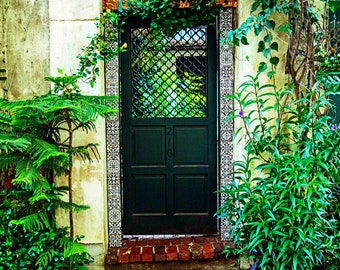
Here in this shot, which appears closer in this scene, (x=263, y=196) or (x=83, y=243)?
(x=263, y=196)

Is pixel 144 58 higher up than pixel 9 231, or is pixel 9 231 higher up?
pixel 144 58

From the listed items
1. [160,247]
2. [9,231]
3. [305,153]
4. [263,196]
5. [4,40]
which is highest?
[4,40]

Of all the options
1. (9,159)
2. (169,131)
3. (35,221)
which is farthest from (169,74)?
(35,221)

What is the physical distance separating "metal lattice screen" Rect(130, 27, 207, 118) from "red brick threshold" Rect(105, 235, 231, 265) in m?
1.32

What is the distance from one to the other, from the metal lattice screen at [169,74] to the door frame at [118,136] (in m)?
0.25

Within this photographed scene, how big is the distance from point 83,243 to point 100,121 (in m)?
1.21

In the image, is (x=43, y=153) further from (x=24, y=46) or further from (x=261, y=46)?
(x=261, y=46)

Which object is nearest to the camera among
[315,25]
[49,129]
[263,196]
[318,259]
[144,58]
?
[318,259]

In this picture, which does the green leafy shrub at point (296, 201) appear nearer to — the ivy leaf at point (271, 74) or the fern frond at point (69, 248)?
A: the ivy leaf at point (271, 74)

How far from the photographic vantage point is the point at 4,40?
448cm

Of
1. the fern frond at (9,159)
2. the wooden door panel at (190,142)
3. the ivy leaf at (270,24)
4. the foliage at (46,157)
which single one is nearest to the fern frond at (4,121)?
the foliage at (46,157)

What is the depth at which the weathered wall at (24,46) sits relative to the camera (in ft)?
14.7

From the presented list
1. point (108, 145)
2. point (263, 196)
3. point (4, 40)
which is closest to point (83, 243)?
point (108, 145)

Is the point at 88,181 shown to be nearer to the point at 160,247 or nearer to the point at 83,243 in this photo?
the point at 83,243
